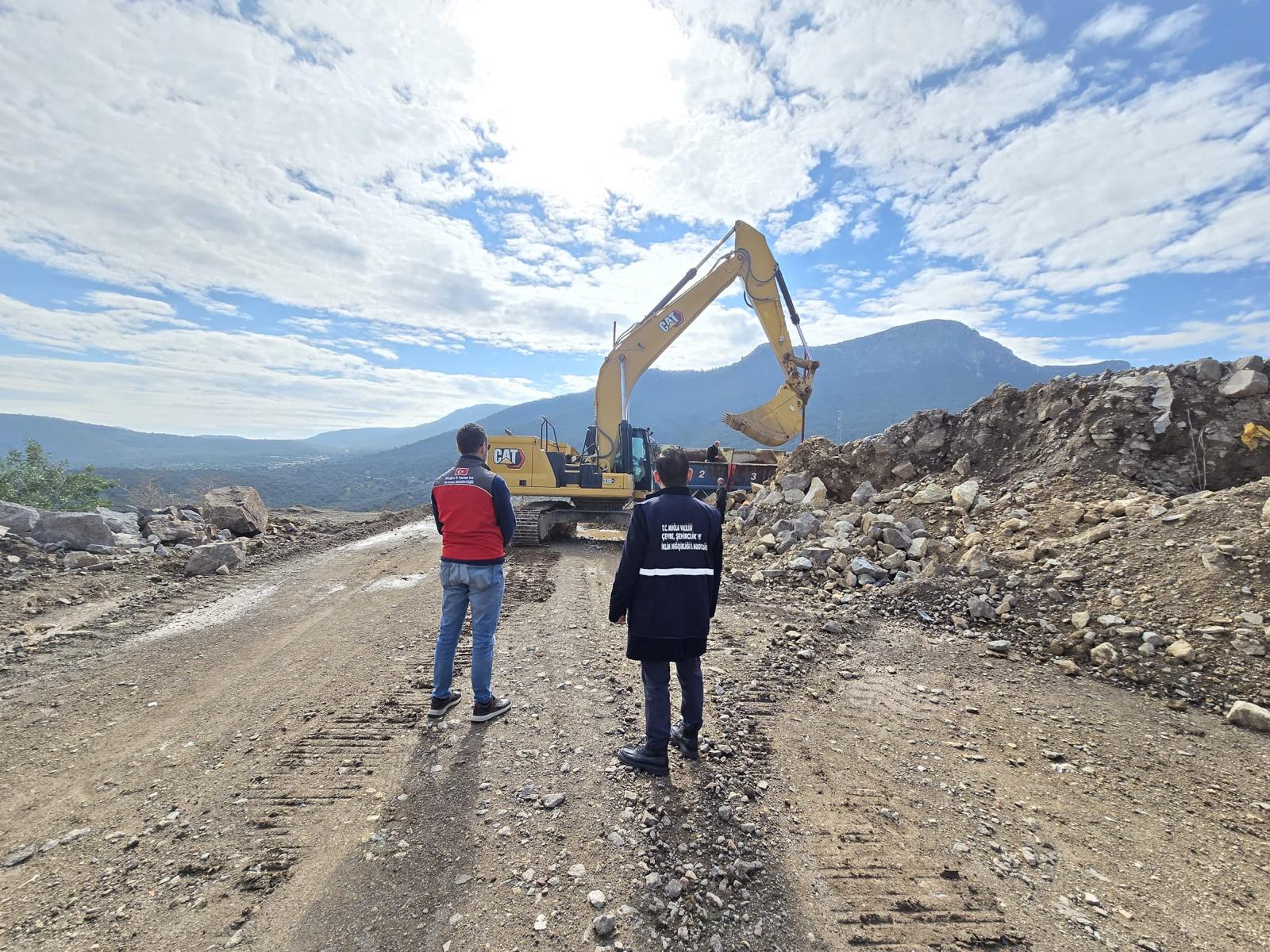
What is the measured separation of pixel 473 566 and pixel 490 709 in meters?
1.01

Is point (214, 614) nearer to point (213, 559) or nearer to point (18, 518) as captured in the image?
point (213, 559)

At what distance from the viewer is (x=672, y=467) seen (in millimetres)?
3221

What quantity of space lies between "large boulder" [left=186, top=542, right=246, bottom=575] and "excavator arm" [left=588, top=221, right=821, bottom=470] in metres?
6.86

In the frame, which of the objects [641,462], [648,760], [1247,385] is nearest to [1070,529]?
[1247,385]

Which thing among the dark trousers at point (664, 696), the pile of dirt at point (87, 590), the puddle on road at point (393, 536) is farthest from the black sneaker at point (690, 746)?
the puddle on road at point (393, 536)

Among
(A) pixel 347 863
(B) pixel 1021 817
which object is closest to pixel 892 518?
(B) pixel 1021 817

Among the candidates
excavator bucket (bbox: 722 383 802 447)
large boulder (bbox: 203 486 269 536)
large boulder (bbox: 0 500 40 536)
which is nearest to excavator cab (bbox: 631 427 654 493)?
excavator bucket (bbox: 722 383 802 447)

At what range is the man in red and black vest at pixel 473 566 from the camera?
3.83m

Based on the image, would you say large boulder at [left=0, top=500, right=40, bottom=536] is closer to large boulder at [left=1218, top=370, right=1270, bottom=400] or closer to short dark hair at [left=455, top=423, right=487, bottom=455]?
short dark hair at [left=455, top=423, right=487, bottom=455]

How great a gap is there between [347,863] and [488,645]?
1.52 meters

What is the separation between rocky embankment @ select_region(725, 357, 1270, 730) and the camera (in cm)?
470

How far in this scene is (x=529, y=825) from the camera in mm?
2711

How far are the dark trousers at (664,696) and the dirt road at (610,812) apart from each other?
26 cm

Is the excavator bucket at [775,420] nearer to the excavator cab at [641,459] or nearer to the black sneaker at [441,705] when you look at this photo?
the excavator cab at [641,459]
